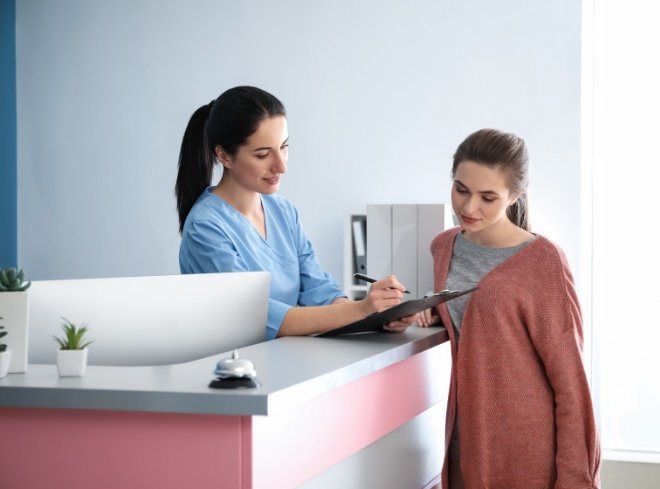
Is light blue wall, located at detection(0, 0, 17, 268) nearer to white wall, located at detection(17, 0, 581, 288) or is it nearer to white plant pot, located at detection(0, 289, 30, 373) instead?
white wall, located at detection(17, 0, 581, 288)

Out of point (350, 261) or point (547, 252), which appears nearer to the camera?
point (547, 252)

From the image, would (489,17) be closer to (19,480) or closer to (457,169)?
(457,169)

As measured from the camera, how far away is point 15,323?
60.3 inches

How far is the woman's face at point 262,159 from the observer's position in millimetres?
2465

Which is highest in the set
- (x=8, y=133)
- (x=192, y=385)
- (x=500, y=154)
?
(x=8, y=133)

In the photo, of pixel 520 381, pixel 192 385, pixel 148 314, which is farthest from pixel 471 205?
pixel 192 385

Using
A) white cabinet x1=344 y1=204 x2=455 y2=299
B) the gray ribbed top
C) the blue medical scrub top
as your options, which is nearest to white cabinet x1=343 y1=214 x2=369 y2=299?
white cabinet x1=344 y1=204 x2=455 y2=299

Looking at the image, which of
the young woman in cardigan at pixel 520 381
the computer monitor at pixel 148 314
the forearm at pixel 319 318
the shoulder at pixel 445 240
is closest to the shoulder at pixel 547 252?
the young woman in cardigan at pixel 520 381

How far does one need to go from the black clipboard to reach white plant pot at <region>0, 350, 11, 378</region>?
750 millimetres

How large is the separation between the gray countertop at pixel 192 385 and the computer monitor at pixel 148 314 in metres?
0.12

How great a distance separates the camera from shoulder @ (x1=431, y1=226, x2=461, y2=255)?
2.31 m

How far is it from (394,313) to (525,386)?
0.34 metres

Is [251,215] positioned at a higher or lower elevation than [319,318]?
higher

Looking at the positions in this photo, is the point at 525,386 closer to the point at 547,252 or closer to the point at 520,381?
the point at 520,381
